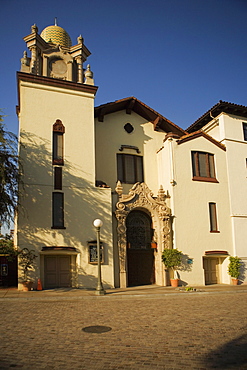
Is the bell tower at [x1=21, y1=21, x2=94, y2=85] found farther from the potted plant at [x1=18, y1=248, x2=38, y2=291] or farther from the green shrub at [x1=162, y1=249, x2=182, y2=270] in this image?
the green shrub at [x1=162, y1=249, x2=182, y2=270]

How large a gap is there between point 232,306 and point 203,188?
11.8m

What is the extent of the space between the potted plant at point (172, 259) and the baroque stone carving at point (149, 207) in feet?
2.06

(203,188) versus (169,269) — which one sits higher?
(203,188)

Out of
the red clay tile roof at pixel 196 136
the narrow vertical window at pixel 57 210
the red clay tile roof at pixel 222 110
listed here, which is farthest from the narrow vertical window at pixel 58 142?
the red clay tile roof at pixel 222 110

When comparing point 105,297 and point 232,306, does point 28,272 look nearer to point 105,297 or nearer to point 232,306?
point 105,297

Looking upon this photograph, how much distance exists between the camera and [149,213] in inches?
912

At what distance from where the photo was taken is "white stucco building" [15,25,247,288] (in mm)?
20305

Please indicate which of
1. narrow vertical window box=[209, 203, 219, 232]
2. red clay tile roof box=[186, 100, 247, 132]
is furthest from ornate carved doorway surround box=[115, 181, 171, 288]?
red clay tile roof box=[186, 100, 247, 132]

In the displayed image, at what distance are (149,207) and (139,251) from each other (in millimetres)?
2906

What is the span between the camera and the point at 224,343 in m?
8.00

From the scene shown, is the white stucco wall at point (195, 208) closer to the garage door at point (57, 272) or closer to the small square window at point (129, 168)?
the small square window at point (129, 168)

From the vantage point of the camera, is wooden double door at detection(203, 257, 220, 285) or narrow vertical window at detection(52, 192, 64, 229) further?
wooden double door at detection(203, 257, 220, 285)

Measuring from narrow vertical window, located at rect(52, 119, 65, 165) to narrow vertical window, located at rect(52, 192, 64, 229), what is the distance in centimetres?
209

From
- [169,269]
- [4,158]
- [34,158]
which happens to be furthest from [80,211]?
[169,269]
